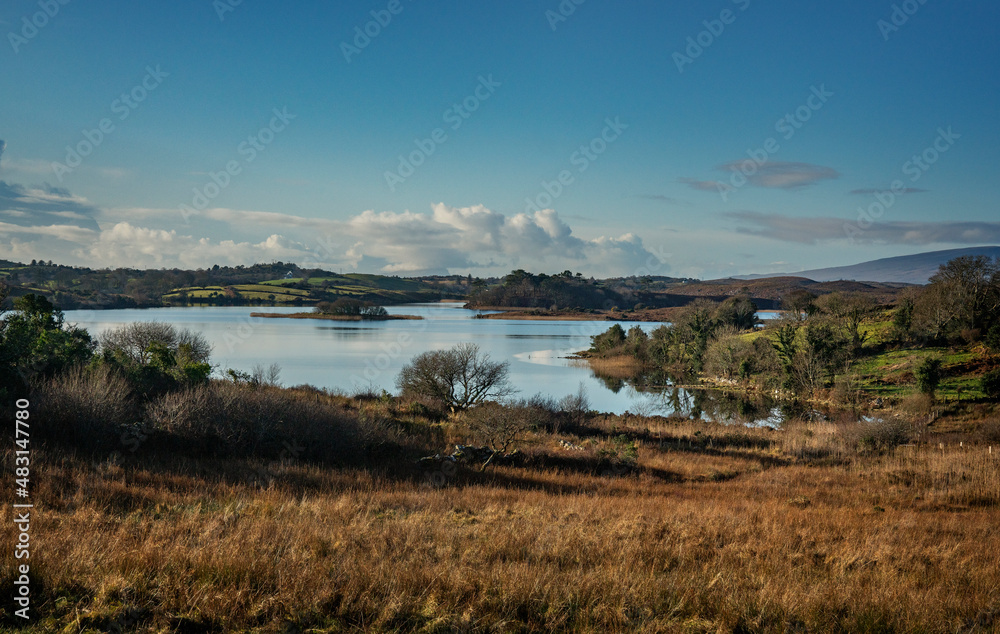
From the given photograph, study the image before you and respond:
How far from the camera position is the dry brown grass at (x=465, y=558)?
470 cm

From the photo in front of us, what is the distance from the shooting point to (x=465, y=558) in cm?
618

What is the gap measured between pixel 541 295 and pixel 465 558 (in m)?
180

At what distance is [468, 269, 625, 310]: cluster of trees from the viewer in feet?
589

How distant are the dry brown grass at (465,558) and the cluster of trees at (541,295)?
165 m

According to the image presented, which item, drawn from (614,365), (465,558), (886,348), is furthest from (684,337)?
(465,558)

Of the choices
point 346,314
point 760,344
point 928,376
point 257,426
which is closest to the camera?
point 257,426

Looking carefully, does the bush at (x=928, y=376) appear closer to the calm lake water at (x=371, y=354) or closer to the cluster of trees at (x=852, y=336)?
the cluster of trees at (x=852, y=336)

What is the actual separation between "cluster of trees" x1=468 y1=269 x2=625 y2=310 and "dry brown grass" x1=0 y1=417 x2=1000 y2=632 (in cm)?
16547

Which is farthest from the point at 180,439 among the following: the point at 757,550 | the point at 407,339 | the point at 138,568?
the point at 407,339

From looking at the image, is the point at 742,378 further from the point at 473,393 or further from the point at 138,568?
the point at 138,568

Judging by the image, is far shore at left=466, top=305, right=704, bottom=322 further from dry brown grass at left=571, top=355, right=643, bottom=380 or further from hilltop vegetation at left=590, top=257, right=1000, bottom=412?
hilltop vegetation at left=590, top=257, right=1000, bottom=412

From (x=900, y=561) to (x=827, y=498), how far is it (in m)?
7.80

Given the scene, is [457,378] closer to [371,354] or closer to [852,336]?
[371,354]

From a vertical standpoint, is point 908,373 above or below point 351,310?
below
